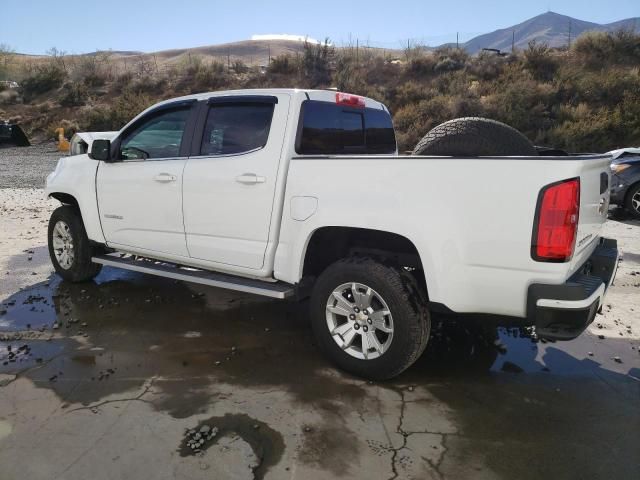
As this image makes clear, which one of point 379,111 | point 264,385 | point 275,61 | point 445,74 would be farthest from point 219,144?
point 275,61

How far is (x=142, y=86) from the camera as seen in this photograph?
30422mm

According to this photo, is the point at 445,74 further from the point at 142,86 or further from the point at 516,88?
the point at 142,86

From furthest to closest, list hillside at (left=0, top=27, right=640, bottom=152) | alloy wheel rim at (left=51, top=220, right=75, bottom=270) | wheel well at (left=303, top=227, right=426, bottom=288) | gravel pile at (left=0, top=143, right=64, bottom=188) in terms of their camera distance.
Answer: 1. hillside at (left=0, top=27, right=640, bottom=152)
2. gravel pile at (left=0, top=143, right=64, bottom=188)
3. alloy wheel rim at (left=51, top=220, right=75, bottom=270)
4. wheel well at (left=303, top=227, right=426, bottom=288)

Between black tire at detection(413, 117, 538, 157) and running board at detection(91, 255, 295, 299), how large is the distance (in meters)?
1.54

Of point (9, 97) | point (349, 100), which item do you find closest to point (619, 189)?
point (349, 100)

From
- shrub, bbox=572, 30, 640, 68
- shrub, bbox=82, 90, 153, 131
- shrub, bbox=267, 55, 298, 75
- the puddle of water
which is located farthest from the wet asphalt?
shrub, bbox=267, 55, 298, 75

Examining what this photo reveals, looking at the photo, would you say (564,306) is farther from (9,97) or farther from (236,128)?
(9,97)

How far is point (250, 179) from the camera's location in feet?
13.0

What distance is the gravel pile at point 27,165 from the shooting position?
45.5 feet

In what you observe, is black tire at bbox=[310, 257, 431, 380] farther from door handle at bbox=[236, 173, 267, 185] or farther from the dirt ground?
door handle at bbox=[236, 173, 267, 185]

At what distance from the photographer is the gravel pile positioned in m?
13.9

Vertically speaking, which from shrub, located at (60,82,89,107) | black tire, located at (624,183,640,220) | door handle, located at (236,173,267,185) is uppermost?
shrub, located at (60,82,89,107)

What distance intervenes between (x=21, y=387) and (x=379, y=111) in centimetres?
377

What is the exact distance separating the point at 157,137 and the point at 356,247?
2.27m
